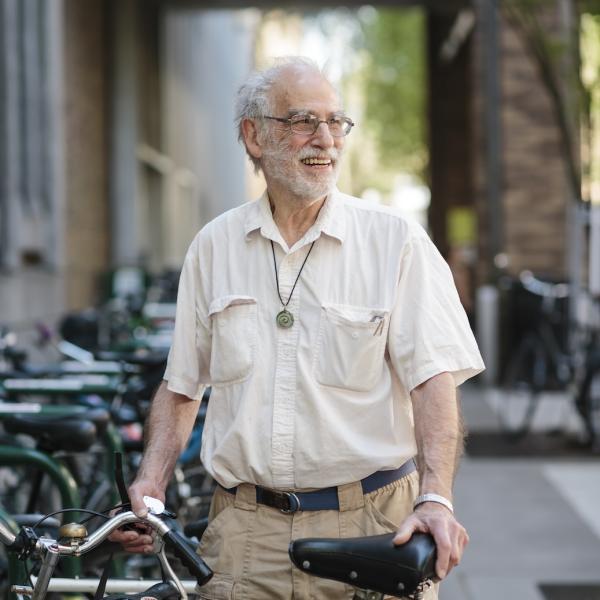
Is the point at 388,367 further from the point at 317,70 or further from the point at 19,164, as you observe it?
the point at 19,164

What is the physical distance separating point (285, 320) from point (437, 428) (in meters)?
0.42

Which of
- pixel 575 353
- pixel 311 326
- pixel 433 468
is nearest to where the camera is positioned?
pixel 433 468

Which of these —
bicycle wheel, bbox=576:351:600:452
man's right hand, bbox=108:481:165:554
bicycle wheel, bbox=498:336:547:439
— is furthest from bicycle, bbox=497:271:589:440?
man's right hand, bbox=108:481:165:554

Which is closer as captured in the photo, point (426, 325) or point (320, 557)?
point (320, 557)

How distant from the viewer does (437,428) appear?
2.96 meters

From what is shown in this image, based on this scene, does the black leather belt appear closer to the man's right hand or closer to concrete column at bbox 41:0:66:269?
the man's right hand

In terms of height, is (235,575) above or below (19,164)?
below

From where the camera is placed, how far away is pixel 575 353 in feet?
35.8

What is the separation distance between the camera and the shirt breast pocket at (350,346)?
3037 millimetres

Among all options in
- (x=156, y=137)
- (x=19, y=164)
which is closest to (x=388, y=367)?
(x=19, y=164)

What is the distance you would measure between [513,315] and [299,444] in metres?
11.2

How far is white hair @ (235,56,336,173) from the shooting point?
3.18m

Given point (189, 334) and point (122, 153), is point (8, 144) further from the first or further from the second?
point (189, 334)

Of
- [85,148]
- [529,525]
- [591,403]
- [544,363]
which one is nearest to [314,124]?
[529,525]
